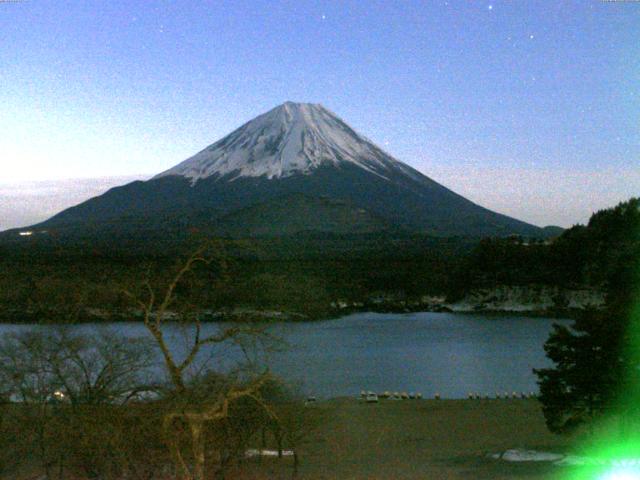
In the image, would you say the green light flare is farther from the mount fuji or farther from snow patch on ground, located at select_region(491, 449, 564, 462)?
the mount fuji

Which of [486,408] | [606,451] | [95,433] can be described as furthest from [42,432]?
[486,408]

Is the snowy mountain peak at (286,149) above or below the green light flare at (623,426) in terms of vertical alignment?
above

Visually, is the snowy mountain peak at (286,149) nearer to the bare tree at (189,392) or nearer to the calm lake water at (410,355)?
the calm lake water at (410,355)

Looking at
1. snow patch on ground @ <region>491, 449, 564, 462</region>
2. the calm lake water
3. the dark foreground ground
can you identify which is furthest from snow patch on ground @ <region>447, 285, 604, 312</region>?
snow patch on ground @ <region>491, 449, 564, 462</region>

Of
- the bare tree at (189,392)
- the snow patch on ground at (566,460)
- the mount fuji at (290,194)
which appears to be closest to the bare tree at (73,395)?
the bare tree at (189,392)

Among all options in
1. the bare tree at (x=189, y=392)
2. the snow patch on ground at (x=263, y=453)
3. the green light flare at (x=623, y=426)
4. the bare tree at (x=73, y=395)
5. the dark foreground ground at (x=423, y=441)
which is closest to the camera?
the bare tree at (x=189, y=392)
